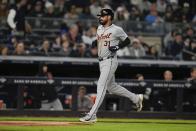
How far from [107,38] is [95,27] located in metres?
6.48

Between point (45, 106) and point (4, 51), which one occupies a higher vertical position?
point (4, 51)

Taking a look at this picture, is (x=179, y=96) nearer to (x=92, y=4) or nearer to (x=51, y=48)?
(x=51, y=48)

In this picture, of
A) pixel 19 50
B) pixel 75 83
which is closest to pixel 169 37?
pixel 19 50

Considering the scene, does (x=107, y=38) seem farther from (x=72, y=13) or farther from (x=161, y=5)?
(x=161, y=5)

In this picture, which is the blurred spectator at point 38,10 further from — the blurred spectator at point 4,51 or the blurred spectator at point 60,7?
the blurred spectator at point 4,51

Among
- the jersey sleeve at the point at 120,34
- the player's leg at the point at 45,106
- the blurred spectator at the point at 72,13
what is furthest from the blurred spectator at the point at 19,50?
the jersey sleeve at the point at 120,34

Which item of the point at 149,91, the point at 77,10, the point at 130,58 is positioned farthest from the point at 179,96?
the point at 77,10

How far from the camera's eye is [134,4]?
19.6 metres

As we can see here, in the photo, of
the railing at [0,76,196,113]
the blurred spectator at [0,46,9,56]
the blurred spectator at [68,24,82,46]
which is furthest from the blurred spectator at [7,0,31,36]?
the railing at [0,76,196,113]

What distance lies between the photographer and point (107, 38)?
1102cm

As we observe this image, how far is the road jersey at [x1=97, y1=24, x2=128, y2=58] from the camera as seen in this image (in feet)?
36.1

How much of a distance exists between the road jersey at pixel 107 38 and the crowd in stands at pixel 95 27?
5.03 metres

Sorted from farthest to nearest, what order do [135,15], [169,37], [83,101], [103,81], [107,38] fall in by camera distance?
1. [135,15]
2. [169,37]
3. [83,101]
4. [107,38]
5. [103,81]

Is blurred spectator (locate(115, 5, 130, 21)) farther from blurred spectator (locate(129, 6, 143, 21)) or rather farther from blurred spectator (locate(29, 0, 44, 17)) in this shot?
blurred spectator (locate(29, 0, 44, 17))
